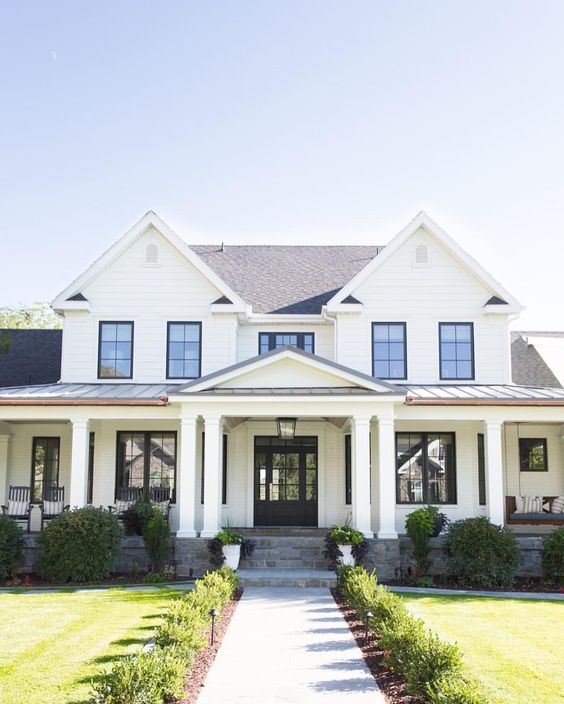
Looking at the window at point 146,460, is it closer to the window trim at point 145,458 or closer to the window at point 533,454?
the window trim at point 145,458

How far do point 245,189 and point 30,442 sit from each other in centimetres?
956

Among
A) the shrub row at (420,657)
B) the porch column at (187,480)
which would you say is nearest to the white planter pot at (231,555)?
the porch column at (187,480)

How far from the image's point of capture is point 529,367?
76.3 ft

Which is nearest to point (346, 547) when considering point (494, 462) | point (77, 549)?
point (494, 462)

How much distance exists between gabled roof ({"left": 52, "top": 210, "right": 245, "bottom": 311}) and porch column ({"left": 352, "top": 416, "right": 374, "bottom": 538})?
5528 mm

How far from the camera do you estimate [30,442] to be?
840 inches

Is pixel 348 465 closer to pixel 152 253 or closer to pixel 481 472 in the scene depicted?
pixel 481 472

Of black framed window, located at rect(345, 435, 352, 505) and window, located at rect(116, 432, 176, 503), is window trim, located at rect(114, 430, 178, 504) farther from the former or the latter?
black framed window, located at rect(345, 435, 352, 505)

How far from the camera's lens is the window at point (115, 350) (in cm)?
2091

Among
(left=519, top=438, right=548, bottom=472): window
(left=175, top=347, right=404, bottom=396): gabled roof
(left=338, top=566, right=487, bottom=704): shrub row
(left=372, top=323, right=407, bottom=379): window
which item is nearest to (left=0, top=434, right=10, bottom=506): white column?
(left=175, top=347, right=404, bottom=396): gabled roof

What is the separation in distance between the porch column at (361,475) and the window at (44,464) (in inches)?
347

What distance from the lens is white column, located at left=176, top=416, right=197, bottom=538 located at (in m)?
17.3

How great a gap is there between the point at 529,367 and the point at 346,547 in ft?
33.2

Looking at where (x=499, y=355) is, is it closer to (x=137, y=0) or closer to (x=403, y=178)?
(x=403, y=178)
